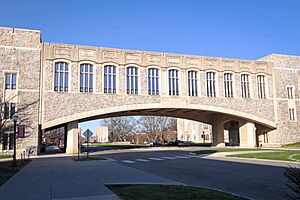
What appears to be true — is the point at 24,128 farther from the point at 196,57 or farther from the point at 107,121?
the point at 107,121

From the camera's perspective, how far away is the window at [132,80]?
1529 inches

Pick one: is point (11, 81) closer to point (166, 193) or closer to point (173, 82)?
point (173, 82)

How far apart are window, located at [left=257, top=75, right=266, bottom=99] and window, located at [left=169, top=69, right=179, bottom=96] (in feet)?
46.6

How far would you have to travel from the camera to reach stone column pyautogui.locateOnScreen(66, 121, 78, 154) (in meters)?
35.3

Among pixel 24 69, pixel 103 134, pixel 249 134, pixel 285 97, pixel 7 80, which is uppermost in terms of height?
pixel 24 69

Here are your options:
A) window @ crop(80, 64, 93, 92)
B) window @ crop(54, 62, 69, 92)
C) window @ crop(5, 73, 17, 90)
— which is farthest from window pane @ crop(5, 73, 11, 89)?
window @ crop(80, 64, 93, 92)

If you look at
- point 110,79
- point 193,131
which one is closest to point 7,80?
point 110,79

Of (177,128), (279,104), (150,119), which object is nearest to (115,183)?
(279,104)

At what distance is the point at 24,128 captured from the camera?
32.2 metres

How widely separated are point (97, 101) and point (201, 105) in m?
15.1

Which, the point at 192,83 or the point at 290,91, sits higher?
the point at 192,83

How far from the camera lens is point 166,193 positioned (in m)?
8.51

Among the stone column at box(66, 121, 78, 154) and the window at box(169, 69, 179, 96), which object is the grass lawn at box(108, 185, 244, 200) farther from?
the window at box(169, 69, 179, 96)

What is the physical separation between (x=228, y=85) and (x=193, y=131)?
64.6 meters
